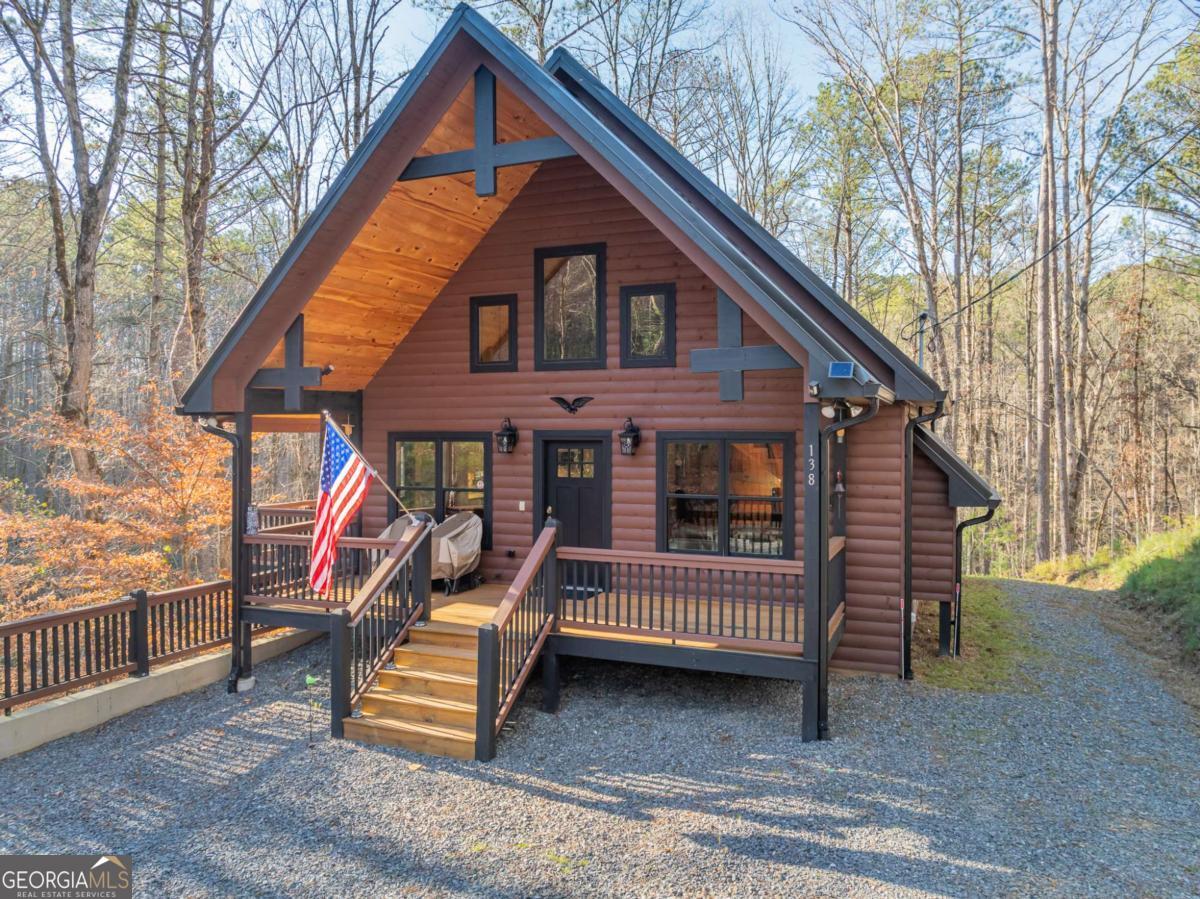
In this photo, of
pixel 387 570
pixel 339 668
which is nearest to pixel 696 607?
pixel 387 570

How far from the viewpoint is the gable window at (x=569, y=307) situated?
884 centimetres

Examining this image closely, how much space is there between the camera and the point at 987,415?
73.5 ft

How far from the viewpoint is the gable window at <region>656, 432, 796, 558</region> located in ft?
26.5

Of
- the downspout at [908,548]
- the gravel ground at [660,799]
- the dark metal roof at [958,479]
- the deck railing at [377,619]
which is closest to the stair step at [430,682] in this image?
the deck railing at [377,619]

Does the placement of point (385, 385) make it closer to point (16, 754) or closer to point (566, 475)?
point (566, 475)

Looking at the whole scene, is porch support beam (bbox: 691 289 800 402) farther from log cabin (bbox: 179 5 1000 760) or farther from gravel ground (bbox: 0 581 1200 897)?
gravel ground (bbox: 0 581 1200 897)

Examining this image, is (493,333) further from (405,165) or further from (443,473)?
(405,165)

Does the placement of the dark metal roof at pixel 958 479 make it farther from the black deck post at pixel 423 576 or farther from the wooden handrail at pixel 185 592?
the wooden handrail at pixel 185 592

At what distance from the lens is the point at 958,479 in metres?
8.44

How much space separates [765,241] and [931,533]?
13.5 feet


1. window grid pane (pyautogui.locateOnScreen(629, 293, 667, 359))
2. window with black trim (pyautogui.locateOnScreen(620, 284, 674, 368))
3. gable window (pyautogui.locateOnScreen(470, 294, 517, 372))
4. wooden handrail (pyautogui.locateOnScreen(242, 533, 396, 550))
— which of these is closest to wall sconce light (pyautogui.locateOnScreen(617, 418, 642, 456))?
window with black trim (pyautogui.locateOnScreen(620, 284, 674, 368))

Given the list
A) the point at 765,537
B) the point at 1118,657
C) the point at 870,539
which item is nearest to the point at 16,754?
the point at 765,537

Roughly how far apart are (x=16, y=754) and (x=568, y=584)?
218 inches

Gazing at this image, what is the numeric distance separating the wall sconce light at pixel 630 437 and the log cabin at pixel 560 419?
8 centimetres
